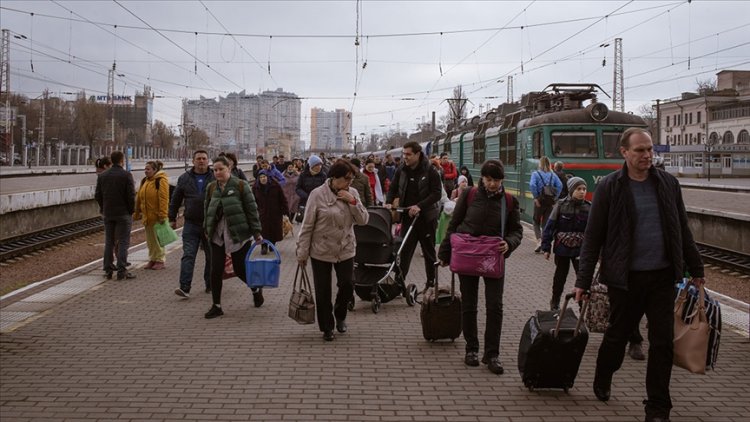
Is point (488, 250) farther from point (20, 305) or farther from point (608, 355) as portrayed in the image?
point (20, 305)

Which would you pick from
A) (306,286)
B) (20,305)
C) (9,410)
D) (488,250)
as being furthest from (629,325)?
(20,305)

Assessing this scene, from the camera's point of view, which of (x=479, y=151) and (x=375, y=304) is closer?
(x=375, y=304)

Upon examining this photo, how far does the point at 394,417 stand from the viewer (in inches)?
207

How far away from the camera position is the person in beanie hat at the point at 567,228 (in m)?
8.21

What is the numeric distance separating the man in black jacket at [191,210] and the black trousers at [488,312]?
439cm

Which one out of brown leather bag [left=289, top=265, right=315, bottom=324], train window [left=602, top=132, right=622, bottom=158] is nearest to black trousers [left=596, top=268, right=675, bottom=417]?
brown leather bag [left=289, top=265, right=315, bottom=324]

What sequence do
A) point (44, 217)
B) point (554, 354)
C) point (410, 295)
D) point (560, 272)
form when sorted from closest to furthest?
point (554, 354) < point (560, 272) < point (410, 295) < point (44, 217)

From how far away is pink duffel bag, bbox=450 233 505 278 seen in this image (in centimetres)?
644

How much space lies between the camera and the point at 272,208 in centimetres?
1180

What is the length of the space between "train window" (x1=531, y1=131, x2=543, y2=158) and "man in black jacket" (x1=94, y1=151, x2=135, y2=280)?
11.5 m

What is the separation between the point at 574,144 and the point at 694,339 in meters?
14.8

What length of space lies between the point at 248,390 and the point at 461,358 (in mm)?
2063

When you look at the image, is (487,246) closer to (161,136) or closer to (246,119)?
(161,136)

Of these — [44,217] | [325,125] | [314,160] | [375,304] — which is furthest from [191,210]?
[325,125]
